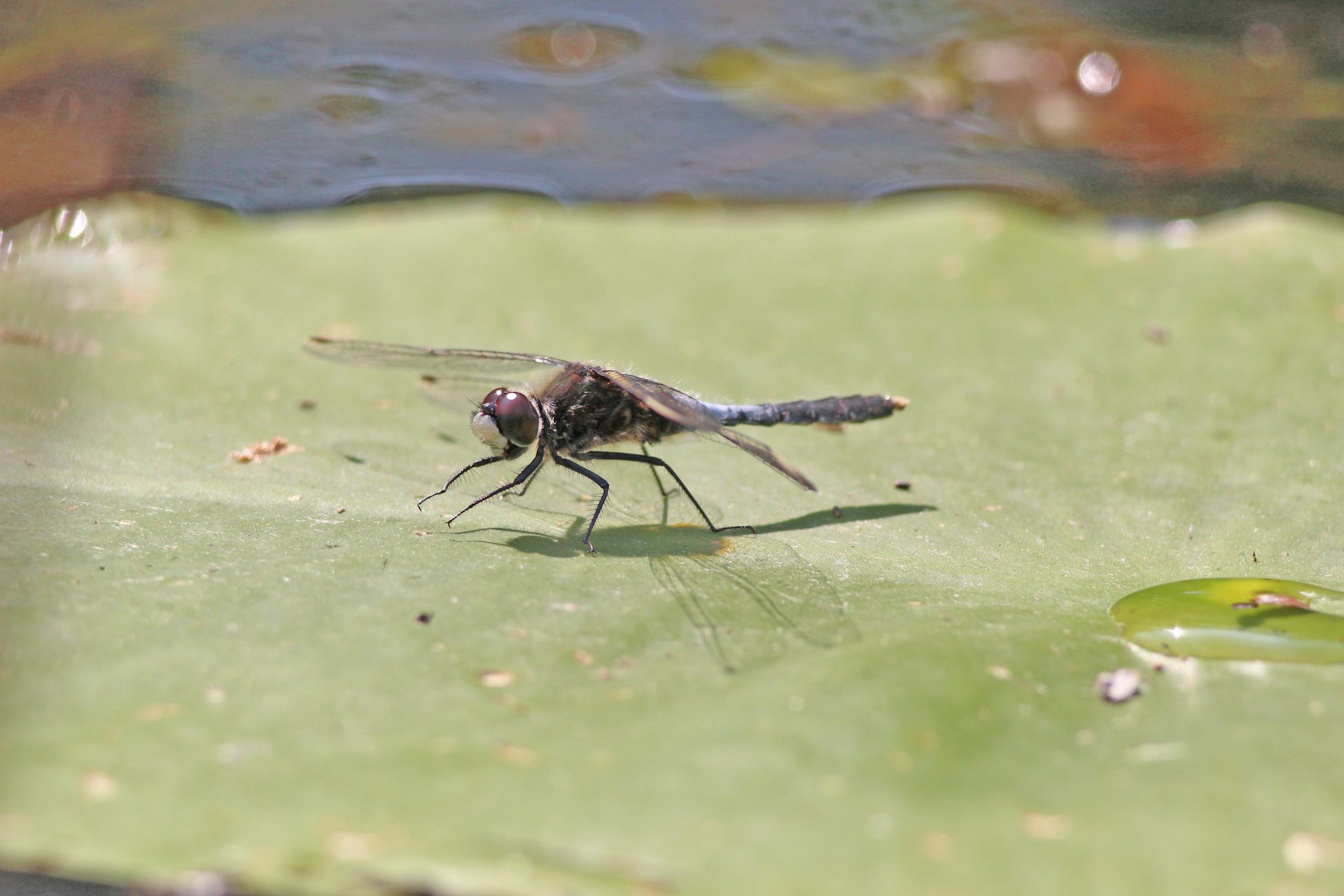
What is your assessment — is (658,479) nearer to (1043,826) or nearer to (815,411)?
(815,411)

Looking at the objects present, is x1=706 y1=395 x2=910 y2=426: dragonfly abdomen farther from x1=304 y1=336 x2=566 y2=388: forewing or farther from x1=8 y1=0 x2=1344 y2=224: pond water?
x1=8 y1=0 x2=1344 y2=224: pond water

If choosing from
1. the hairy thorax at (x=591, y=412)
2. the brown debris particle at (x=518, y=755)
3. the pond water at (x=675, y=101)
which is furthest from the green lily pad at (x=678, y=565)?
the pond water at (x=675, y=101)

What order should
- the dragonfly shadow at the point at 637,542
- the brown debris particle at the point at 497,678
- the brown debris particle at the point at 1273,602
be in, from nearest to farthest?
the brown debris particle at the point at 497,678 → the brown debris particle at the point at 1273,602 → the dragonfly shadow at the point at 637,542

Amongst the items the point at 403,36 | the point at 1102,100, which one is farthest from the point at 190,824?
the point at 1102,100

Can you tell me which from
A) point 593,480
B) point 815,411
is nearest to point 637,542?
point 593,480

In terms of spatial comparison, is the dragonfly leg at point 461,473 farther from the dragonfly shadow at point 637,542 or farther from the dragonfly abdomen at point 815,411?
the dragonfly abdomen at point 815,411

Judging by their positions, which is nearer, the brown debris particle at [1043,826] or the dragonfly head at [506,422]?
the brown debris particle at [1043,826]
